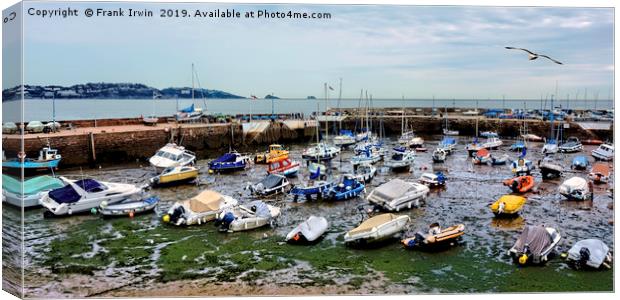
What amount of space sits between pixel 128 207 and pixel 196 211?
2.51 m

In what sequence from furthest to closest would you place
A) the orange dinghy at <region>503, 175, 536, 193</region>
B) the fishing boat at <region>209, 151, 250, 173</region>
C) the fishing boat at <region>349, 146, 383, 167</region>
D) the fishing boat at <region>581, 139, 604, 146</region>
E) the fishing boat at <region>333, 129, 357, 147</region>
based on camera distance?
the fishing boat at <region>333, 129, 357, 147</region>
the fishing boat at <region>581, 139, 604, 146</region>
the fishing boat at <region>349, 146, 383, 167</region>
the fishing boat at <region>209, 151, 250, 173</region>
the orange dinghy at <region>503, 175, 536, 193</region>

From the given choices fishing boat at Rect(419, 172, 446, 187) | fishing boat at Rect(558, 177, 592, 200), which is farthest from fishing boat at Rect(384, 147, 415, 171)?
fishing boat at Rect(558, 177, 592, 200)

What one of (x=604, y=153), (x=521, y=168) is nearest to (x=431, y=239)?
(x=521, y=168)

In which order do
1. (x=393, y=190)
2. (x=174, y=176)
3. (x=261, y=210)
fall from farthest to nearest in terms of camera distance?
(x=174, y=176)
(x=393, y=190)
(x=261, y=210)

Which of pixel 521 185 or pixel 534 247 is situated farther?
pixel 521 185

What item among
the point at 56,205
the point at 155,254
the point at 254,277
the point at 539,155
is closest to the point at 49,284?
the point at 155,254

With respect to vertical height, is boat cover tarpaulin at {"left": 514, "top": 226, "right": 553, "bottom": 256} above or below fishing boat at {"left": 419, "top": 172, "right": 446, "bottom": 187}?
below

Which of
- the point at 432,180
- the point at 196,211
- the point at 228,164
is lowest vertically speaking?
the point at 196,211

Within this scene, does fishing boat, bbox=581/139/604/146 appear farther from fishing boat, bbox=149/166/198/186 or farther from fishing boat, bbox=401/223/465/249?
fishing boat, bbox=149/166/198/186

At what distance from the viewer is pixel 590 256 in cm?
1277

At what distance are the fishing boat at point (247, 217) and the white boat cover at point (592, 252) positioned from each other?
8394mm

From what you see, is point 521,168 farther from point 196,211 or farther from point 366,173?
point 196,211

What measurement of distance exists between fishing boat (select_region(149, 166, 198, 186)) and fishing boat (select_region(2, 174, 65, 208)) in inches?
176

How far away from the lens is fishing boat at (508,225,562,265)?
43.3ft
